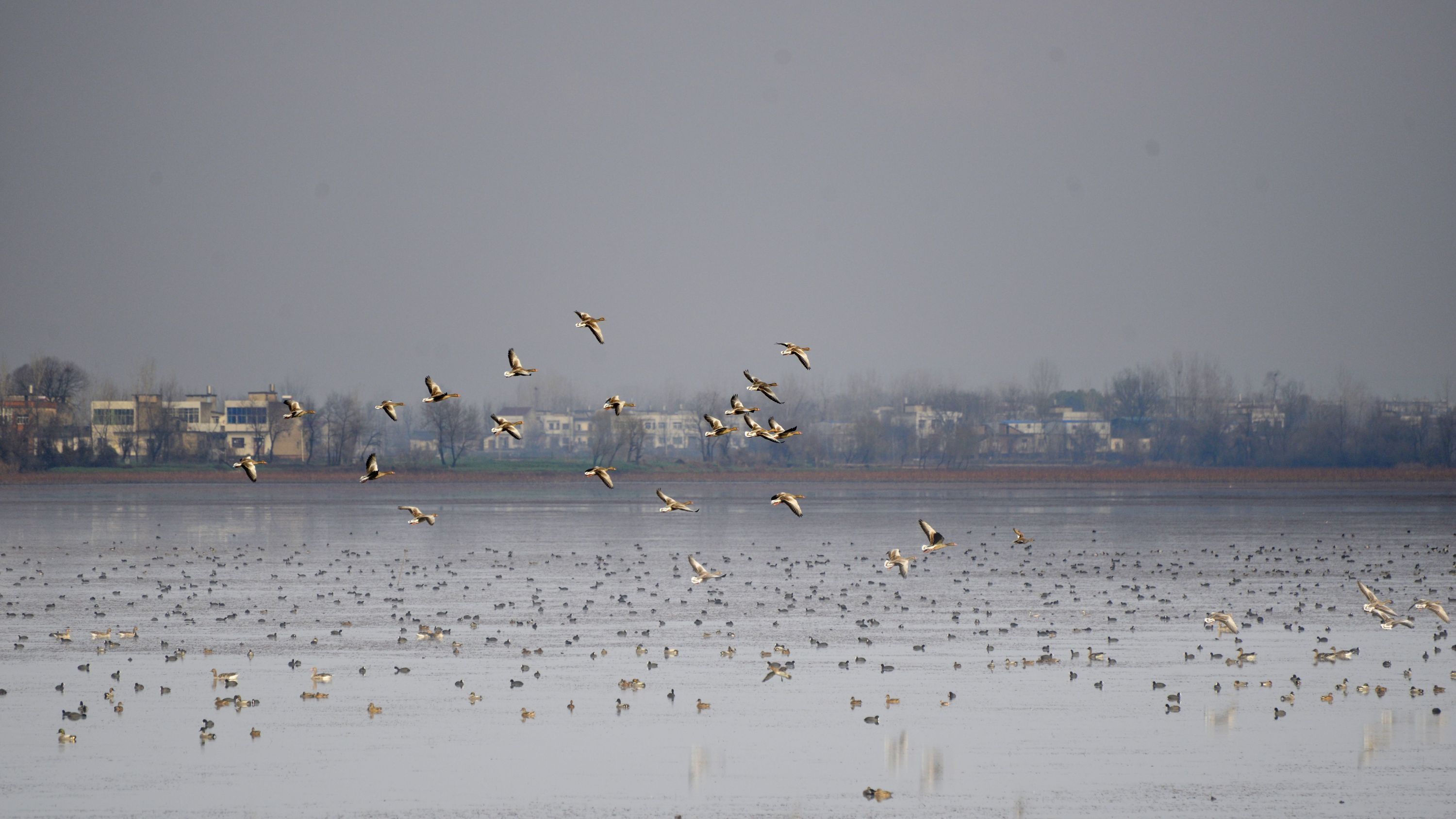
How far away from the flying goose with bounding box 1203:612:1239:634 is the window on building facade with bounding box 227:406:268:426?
449ft

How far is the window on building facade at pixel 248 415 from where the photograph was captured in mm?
152875

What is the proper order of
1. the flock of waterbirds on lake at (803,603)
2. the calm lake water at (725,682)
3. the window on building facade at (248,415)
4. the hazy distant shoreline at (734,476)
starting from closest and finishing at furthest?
the calm lake water at (725,682)
the flock of waterbirds on lake at (803,603)
the hazy distant shoreline at (734,476)
the window on building facade at (248,415)

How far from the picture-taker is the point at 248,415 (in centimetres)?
15700

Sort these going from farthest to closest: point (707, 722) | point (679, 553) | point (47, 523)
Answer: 1. point (47, 523)
2. point (679, 553)
3. point (707, 722)

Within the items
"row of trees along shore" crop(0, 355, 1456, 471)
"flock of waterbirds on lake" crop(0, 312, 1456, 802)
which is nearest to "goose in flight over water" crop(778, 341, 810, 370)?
"flock of waterbirds on lake" crop(0, 312, 1456, 802)

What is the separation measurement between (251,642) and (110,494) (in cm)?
7870

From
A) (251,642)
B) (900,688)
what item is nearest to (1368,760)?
(900,688)

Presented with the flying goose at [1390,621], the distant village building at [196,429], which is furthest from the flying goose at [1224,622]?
the distant village building at [196,429]

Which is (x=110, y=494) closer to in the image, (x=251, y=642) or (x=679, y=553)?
(x=679, y=553)

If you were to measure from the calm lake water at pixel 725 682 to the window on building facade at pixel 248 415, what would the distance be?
106094 mm

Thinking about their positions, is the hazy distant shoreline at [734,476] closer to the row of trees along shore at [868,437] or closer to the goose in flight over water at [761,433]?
A: the row of trees along shore at [868,437]

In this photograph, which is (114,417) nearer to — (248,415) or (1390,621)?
(248,415)

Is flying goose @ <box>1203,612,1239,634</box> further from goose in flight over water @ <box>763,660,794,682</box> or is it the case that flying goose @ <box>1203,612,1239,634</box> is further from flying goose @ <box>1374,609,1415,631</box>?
goose in flight over water @ <box>763,660,794,682</box>

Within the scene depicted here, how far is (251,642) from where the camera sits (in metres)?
26.7
